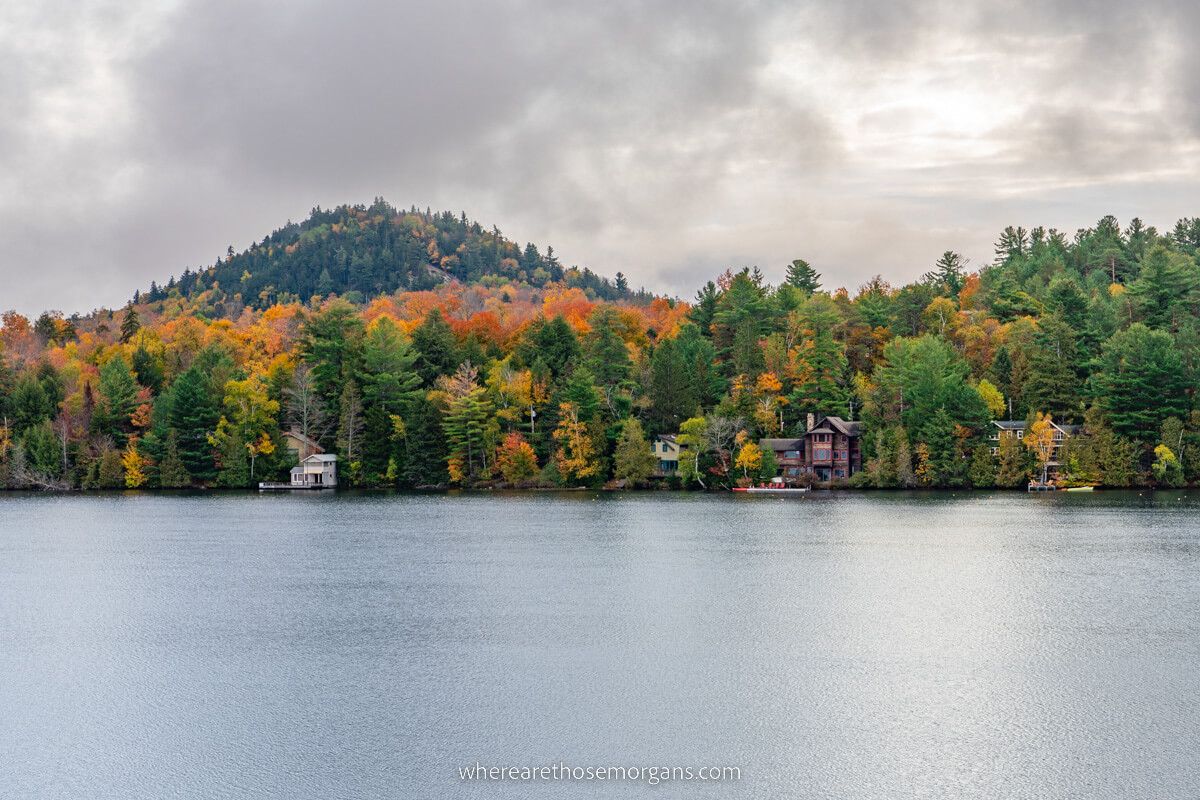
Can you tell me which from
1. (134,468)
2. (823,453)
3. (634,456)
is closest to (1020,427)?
(823,453)

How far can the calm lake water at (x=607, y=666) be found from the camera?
19.0m

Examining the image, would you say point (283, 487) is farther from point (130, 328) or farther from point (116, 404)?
point (130, 328)

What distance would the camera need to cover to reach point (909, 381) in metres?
89.1

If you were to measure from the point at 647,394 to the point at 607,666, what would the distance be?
69.3 metres

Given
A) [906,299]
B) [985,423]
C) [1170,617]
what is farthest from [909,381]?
[1170,617]

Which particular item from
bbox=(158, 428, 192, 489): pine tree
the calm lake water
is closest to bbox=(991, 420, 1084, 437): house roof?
the calm lake water

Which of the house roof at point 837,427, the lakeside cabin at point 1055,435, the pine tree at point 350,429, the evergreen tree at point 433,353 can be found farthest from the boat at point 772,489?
the pine tree at point 350,429

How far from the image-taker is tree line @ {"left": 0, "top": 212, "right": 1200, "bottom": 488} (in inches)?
3302

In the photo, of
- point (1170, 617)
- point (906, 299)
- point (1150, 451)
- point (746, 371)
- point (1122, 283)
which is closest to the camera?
point (1170, 617)

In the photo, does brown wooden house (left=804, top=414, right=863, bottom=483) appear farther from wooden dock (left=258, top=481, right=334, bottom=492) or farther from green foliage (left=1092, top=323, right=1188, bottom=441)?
wooden dock (left=258, top=481, right=334, bottom=492)

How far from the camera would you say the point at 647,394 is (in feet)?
310

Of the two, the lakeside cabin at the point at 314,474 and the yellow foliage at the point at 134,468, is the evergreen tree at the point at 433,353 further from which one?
the yellow foliage at the point at 134,468

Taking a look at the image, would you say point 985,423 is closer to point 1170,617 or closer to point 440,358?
point 440,358

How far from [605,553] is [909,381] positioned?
50.0 meters
